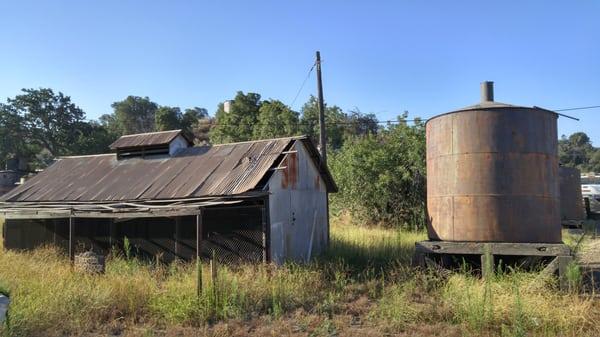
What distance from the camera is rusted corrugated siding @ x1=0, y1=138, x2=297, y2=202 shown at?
39.9 ft

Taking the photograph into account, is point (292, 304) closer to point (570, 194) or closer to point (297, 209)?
point (297, 209)

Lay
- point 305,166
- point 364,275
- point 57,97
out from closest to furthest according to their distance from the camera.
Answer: point 364,275 → point 305,166 → point 57,97

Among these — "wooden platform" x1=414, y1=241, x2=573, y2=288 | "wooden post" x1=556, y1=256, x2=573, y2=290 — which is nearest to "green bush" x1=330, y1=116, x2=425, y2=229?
"wooden platform" x1=414, y1=241, x2=573, y2=288

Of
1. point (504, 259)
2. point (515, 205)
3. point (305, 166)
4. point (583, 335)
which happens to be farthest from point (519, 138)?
point (305, 166)

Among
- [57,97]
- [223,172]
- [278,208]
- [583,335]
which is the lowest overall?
[583,335]

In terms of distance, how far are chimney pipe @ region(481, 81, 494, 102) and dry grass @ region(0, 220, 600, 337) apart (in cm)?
383

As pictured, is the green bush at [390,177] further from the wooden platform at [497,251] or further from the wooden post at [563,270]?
the wooden post at [563,270]

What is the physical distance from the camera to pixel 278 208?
40.4ft

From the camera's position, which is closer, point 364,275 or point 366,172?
point 364,275

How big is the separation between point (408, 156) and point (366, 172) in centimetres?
216

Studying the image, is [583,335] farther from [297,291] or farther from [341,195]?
[341,195]

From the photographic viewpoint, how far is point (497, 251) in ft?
30.0

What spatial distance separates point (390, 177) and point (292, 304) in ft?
44.4

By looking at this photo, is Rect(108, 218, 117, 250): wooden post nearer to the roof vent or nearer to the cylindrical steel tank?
the roof vent
